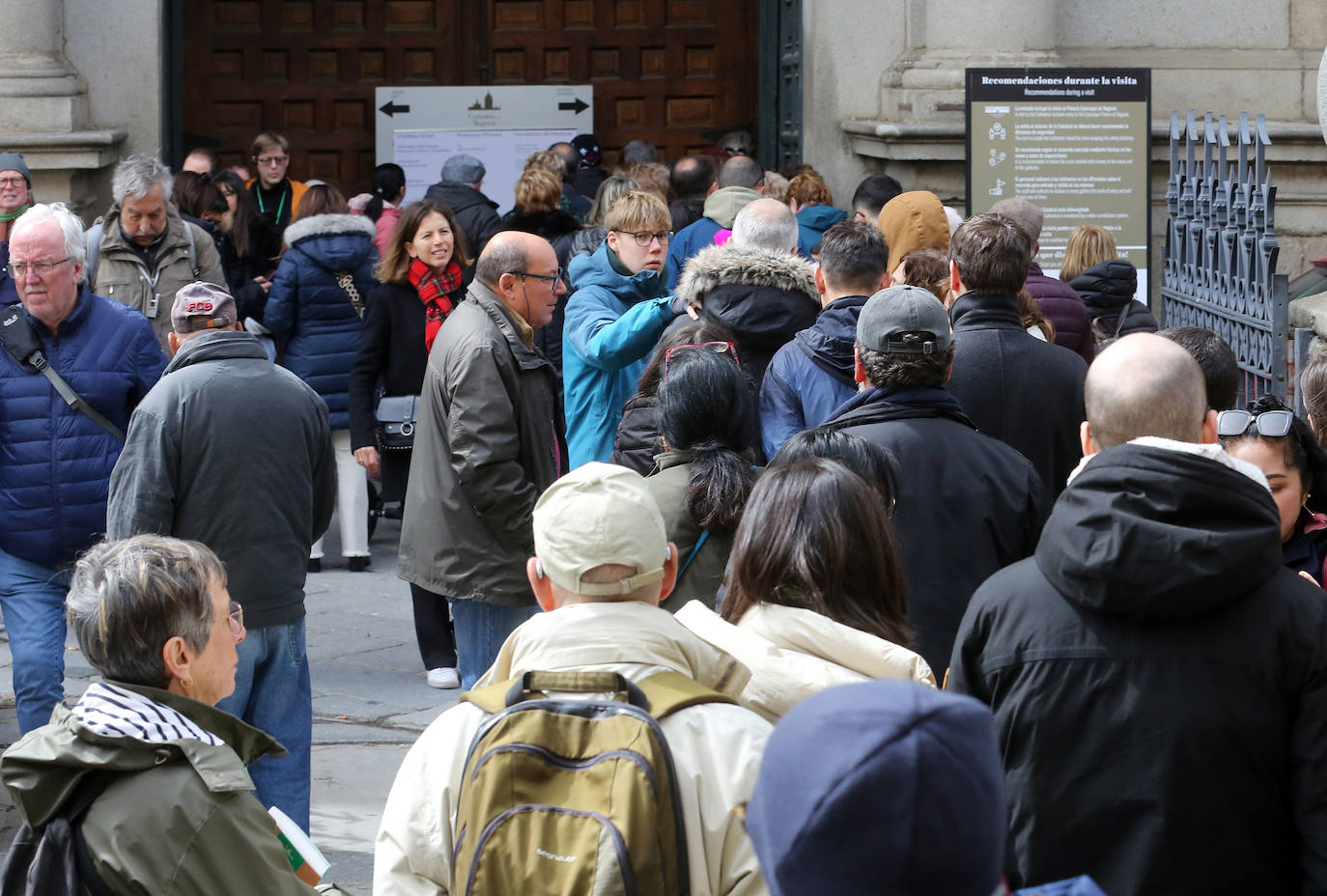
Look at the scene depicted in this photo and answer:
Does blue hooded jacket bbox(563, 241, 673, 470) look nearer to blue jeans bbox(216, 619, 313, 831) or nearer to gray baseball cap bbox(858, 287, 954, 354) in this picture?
blue jeans bbox(216, 619, 313, 831)

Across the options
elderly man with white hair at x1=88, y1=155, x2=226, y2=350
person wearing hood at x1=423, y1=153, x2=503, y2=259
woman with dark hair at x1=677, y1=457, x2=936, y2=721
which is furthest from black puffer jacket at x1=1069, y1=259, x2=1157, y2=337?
woman with dark hair at x1=677, y1=457, x2=936, y2=721

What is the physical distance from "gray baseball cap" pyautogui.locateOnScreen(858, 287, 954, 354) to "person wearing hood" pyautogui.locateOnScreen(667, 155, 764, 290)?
3.04 metres

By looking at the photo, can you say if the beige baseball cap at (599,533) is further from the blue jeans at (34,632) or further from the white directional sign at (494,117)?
the white directional sign at (494,117)

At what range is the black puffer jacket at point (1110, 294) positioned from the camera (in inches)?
268

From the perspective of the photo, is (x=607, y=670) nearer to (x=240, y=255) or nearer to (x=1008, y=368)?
(x=1008, y=368)

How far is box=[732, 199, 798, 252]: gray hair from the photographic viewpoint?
18.9ft

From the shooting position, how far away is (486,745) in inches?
92.3

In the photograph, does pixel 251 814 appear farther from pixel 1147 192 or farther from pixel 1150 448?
pixel 1147 192

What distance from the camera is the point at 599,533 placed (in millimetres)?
2627

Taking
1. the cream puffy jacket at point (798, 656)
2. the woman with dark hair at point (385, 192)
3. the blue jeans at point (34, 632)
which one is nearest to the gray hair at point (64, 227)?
the blue jeans at point (34, 632)

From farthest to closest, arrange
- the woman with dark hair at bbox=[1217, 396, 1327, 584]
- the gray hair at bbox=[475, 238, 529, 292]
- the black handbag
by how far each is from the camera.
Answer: the black handbag
the gray hair at bbox=[475, 238, 529, 292]
the woman with dark hair at bbox=[1217, 396, 1327, 584]

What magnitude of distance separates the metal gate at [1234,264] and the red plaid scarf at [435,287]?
123 inches

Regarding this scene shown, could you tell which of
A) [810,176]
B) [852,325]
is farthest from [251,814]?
[810,176]

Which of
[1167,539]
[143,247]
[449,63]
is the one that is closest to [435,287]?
[143,247]
